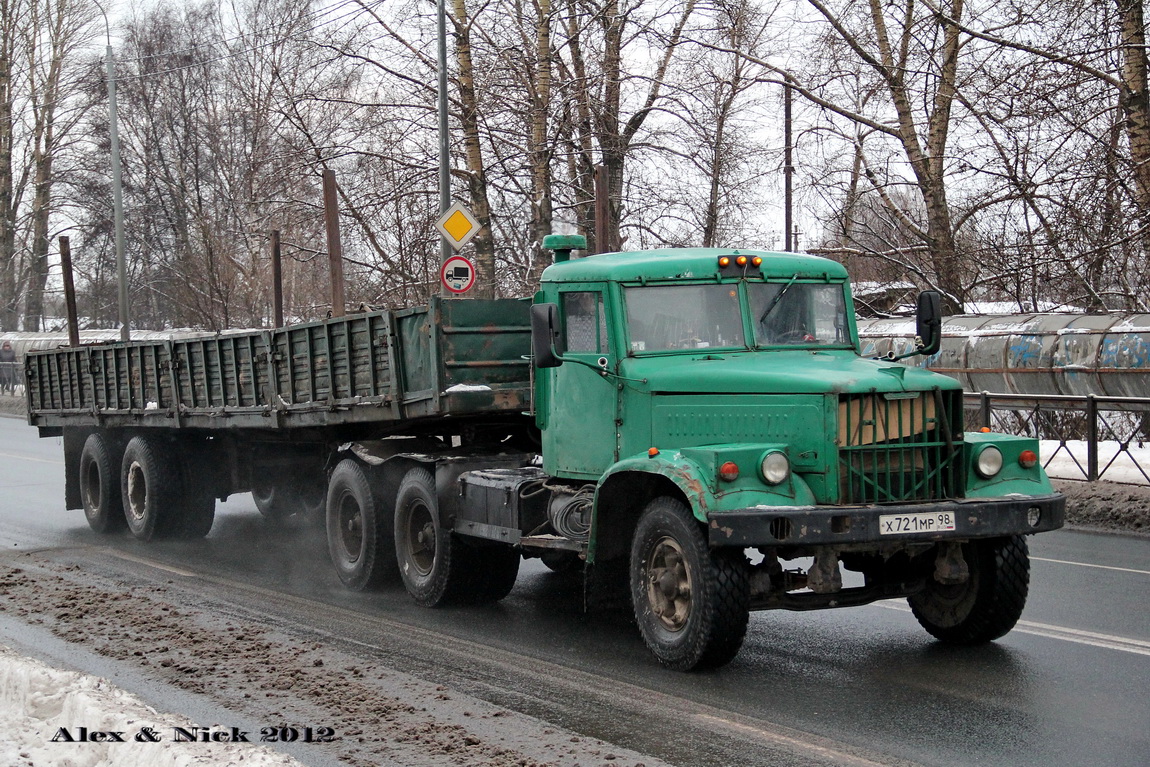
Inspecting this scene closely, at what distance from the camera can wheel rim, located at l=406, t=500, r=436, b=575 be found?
9008 millimetres

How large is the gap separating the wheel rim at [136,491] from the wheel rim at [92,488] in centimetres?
69

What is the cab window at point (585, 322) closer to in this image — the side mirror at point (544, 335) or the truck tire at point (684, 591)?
the side mirror at point (544, 335)

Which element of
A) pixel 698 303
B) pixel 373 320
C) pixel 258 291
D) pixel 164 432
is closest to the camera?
pixel 698 303

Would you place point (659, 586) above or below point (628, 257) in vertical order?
below

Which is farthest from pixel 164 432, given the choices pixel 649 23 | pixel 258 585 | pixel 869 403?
pixel 649 23

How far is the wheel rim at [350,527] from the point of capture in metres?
9.79

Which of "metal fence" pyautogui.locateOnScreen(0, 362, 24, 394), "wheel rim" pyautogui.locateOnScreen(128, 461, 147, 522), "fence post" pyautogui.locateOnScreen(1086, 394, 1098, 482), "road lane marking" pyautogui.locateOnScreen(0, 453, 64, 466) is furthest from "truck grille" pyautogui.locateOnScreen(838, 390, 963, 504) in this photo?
"metal fence" pyautogui.locateOnScreen(0, 362, 24, 394)

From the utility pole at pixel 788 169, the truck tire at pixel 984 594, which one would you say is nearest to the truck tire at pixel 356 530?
the truck tire at pixel 984 594

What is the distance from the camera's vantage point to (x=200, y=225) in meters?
36.3

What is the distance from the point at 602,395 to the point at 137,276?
53498mm

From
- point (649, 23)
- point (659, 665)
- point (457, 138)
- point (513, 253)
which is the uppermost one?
point (649, 23)

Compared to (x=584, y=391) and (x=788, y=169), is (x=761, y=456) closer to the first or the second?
(x=584, y=391)

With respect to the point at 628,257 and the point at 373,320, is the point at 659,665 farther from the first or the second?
the point at 373,320

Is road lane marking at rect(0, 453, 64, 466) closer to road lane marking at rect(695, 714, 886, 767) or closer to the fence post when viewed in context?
the fence post
